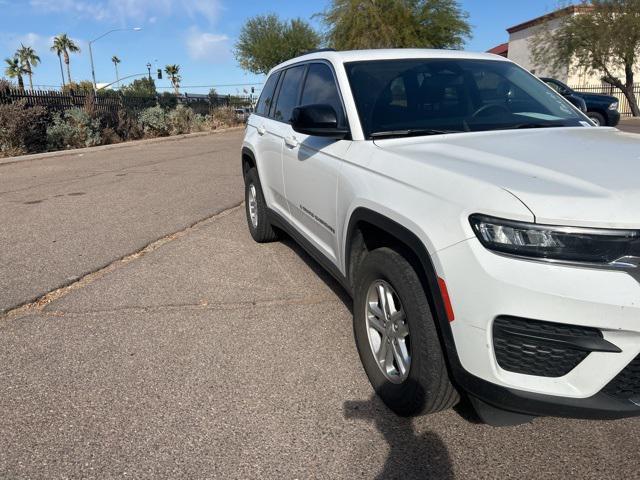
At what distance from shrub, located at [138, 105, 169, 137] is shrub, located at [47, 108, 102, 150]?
365 centimetres

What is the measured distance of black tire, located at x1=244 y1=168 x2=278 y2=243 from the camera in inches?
218

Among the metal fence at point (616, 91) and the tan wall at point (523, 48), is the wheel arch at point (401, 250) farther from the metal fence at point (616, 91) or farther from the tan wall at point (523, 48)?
the tan wall at point (523, 48)

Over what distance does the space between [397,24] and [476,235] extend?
28.0m

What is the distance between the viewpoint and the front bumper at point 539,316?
74.2 inches

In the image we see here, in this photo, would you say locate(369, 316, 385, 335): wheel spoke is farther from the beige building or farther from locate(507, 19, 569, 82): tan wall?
locate(507, 19, 569, 82): tan wall

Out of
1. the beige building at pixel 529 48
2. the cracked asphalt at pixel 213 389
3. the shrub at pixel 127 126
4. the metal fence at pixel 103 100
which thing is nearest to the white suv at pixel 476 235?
the cracked asphalt at pixel 213 389

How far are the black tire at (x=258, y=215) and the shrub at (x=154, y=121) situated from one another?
18.3 metres

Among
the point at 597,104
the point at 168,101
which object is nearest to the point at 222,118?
the point at 168,101

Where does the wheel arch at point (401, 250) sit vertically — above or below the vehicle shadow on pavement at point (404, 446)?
above

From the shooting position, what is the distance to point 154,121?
Answer: 76.0 ft

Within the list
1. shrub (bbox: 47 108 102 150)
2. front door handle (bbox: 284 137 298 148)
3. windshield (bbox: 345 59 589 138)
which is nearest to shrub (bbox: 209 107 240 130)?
shrub (bbox: 47 108 102 150)

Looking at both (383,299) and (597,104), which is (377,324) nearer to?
(383,299)

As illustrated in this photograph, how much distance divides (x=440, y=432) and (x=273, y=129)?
3.19 meters

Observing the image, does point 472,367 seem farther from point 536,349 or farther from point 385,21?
point 385,21
